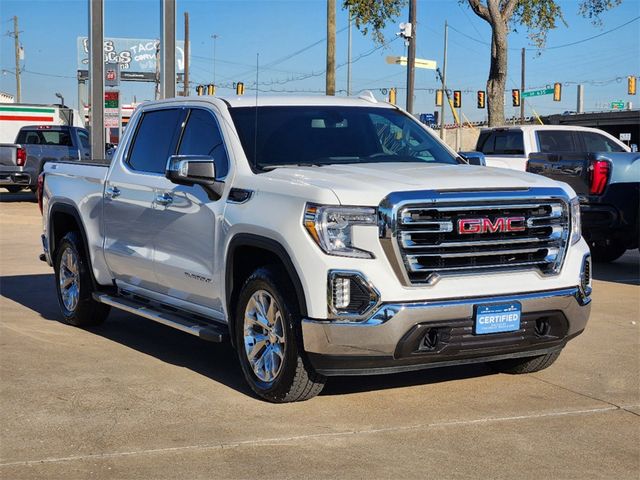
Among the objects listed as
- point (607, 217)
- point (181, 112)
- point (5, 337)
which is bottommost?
point (5, 337)

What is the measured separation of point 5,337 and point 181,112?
2.42 metres

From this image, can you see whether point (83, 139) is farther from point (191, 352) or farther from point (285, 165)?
point (285, 165)

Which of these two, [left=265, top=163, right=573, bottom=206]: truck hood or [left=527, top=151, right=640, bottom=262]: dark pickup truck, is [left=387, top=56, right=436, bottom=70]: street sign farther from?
[left=265, top=163, right=573, bottom=206]: truck hood

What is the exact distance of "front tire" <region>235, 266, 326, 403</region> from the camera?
18.6 ft

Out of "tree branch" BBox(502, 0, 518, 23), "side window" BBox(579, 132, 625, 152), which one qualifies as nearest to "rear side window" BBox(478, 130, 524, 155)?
"side window" BBox(579, 132, 625, 152)

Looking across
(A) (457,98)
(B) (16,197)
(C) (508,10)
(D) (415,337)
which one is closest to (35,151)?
(B) (16,197)

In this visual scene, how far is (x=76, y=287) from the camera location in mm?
8516

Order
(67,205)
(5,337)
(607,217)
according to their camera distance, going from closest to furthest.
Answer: (5,337), (67,205), (607,217)

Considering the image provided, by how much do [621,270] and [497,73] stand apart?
52.4 feet

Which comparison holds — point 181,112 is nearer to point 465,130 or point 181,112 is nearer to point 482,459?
point 482,459

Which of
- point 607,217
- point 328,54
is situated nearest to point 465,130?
point 328,54

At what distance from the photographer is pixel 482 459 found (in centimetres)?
491

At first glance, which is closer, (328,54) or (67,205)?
(67,205)

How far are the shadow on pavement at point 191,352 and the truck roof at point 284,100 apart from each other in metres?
1.87
